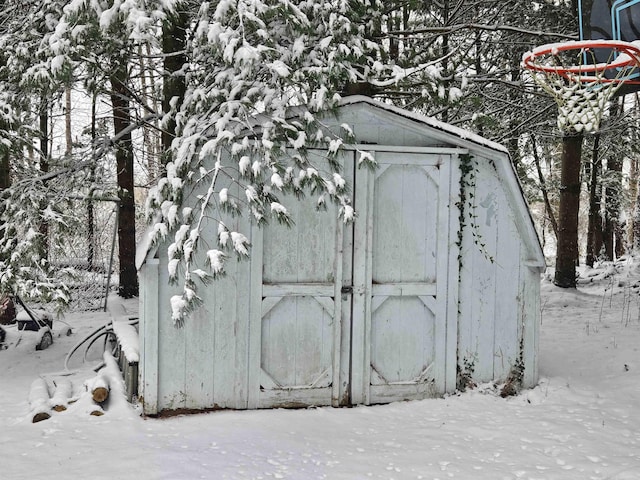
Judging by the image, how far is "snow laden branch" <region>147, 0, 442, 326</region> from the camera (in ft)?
13.5

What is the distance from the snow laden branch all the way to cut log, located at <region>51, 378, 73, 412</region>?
5.33 feet

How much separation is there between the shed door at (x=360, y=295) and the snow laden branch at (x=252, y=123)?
436mm

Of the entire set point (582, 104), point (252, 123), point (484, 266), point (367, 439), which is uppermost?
point (582, 104)

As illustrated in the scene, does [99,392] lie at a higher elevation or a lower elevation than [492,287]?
lower

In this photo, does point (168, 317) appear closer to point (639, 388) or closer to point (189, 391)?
point (189, 391)

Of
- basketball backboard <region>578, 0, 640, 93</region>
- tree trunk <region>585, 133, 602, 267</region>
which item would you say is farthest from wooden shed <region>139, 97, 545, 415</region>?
tree trunk <region>585, 133, 602, 267</region>

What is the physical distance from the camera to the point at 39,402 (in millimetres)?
5129

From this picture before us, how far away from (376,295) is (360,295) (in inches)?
6.8

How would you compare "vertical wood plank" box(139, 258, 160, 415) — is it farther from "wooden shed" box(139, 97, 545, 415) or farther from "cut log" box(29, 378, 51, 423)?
"cut log" box(29, 378, 51, 423)

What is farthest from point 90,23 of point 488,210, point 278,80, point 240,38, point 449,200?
point 488,210

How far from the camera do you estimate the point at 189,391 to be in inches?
202

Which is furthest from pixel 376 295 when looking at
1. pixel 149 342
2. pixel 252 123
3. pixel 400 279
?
pixel 149 342

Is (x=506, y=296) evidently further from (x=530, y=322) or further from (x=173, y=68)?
(x=173, y=68)

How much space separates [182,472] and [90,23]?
10.8 ft
